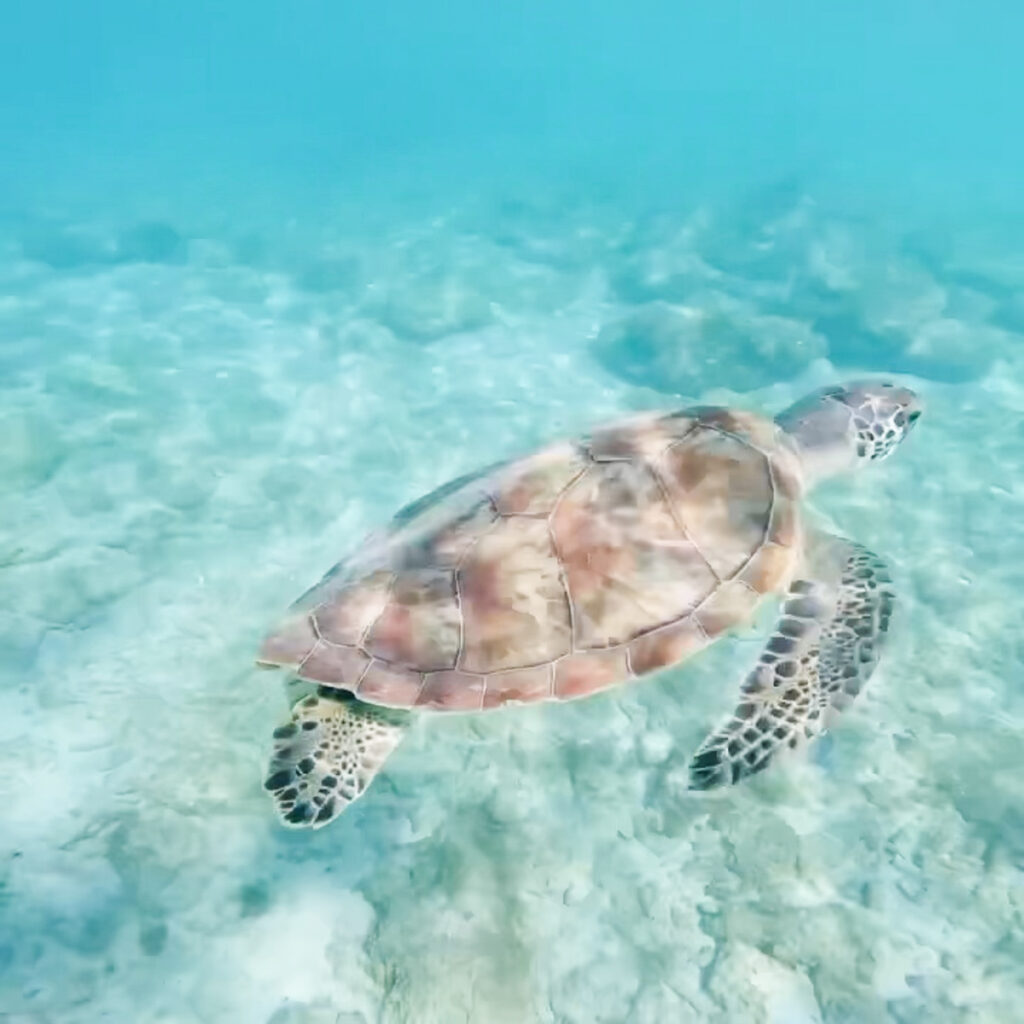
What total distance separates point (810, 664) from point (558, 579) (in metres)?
1.45

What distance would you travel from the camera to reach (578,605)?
3.93 meters

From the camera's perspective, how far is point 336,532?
23.6 ft

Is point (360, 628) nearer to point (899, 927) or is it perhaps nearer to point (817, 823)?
point (817, 823)

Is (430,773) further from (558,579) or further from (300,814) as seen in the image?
(558,579)

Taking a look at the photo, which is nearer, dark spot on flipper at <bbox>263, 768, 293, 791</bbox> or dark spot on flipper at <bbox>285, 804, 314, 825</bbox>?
dark spot on flipper at <bbox>285, 804, 314, 825</bbox>

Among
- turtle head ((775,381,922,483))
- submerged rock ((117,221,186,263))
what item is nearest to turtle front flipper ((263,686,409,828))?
turtle head ((775,381,922,483))

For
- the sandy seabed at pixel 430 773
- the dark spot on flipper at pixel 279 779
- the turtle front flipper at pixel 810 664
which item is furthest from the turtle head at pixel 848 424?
the dark spot on flipper at pixel 279 779

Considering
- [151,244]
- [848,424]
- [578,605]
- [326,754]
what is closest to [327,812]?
[326,754]

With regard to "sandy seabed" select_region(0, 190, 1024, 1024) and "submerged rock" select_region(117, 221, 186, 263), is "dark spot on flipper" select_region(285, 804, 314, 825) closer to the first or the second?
"sandy seabed" select_region(0, 190, 1024, 1024)

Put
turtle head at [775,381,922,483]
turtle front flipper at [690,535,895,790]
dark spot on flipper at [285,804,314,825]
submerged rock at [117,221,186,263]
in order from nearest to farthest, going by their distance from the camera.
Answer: dark spot on flipper at [285,804,314,825], turtle front flipper at [690,535,895,790], turtle head at [775,381,922,483], submerged rock at [117,221,186,263]

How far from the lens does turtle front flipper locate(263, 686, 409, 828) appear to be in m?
3.84

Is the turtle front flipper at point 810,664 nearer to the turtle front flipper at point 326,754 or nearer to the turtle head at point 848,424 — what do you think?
the turtle head at point 848,424

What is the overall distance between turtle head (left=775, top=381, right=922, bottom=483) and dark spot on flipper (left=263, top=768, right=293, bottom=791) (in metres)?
3.53

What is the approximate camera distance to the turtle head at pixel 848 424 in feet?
17.2
